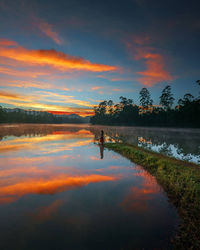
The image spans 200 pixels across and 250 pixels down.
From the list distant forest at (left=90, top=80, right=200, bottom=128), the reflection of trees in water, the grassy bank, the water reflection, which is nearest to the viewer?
the grassy bank

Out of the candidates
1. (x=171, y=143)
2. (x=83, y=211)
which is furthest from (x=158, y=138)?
(x=83, y=211)

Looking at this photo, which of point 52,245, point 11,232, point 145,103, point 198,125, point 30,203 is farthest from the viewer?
point 145,103

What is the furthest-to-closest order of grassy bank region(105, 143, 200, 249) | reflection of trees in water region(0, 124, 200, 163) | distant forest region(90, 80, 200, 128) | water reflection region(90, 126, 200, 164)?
distant forest region(90, 80, 200, 128), reflection of trees in water region(0, 124, 200, 163), water reflection region(90, 126, 200, 164), grassy bank region(105, 143, 200, 249)

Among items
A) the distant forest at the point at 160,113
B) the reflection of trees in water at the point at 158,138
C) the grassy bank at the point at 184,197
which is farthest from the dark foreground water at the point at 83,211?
the distant forest at the point at 160,113

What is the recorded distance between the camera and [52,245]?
4363 mm

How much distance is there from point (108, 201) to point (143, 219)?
1.76 meters

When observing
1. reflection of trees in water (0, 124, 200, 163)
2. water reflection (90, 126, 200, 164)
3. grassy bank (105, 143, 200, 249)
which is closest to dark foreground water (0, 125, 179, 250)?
grassy bank (105, 143, 200, 249)

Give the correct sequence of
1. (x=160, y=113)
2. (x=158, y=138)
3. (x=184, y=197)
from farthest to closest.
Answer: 1. (x=160, y=113)
2. (x=158, y=138)
3. (x=184, y=197)

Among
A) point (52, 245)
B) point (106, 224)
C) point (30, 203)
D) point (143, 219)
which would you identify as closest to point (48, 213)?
point (30, 203)

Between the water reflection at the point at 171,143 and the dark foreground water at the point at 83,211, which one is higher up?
the water reflection at the point at 171,143

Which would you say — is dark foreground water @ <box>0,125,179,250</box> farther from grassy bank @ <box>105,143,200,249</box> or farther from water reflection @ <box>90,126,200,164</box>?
water reflection @ <box>90,126,200,164</box>

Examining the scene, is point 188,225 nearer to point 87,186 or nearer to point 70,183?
point 87,186

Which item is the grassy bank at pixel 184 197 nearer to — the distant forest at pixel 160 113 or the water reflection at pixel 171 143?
the water reflection at pixel 171 143

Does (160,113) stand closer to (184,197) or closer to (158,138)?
(158,138)
